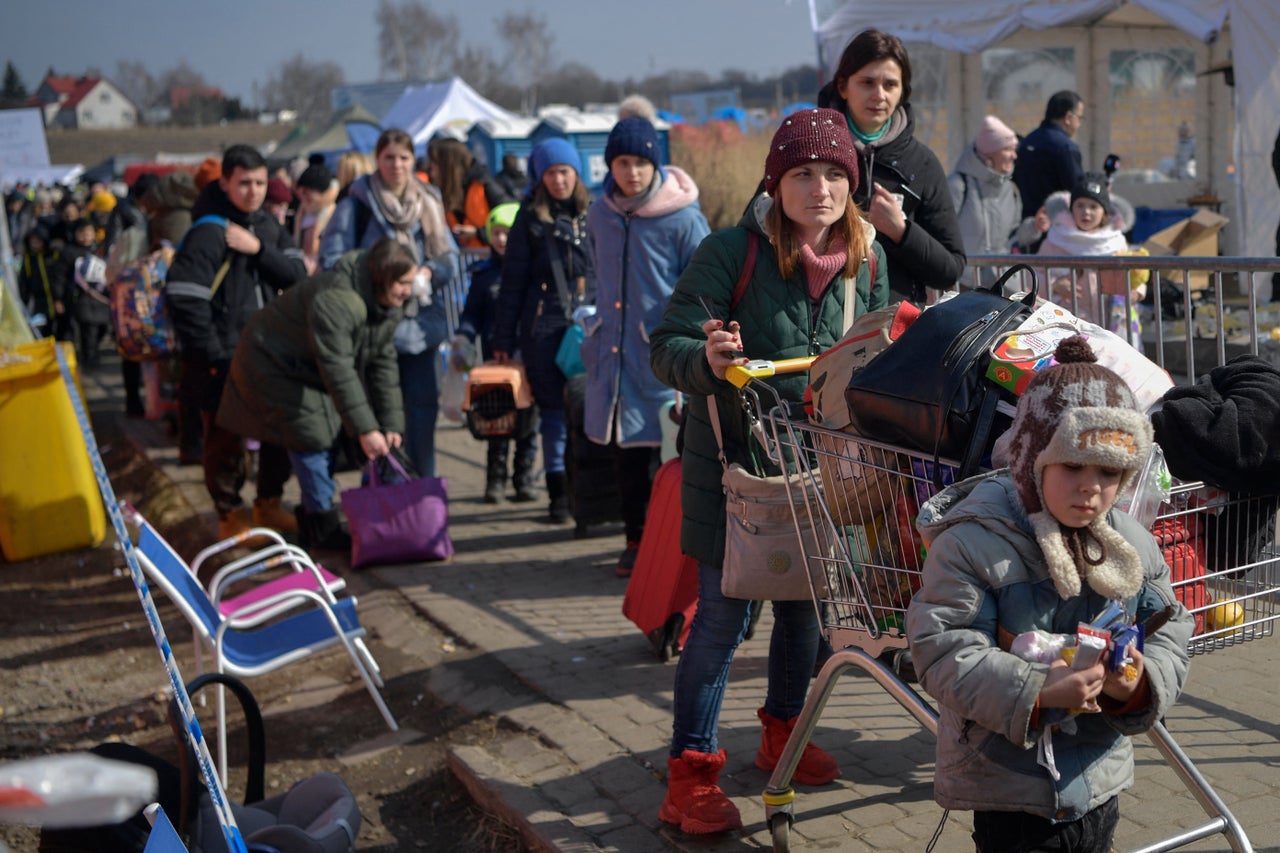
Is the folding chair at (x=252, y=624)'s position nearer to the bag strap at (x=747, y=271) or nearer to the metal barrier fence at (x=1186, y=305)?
the bag strap at (x=747, y=271)

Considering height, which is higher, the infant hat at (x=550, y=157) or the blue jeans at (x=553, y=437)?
the infant hat at (x=550, y=157)

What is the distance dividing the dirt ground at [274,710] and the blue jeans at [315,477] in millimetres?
593

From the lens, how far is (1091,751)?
8.56 ft

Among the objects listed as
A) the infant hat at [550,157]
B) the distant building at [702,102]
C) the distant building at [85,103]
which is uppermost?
the distant building at [85,103]

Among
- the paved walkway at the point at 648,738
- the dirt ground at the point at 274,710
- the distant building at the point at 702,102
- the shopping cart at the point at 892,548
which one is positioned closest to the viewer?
the shopping cart at the point at 892,548

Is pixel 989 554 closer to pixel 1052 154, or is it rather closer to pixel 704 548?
pixel 704 548

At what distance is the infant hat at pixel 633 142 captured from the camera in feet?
20.2

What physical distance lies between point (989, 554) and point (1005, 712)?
0.98 feet

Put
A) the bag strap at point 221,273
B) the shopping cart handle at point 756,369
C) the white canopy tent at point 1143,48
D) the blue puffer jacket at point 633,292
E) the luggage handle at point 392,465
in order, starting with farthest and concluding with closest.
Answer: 1. the white canopy tent at point 1143,48
2. the bag strap at point 221,273
3. the luggage handle at point 392,465
4. the blue puffer jacket at point 633,292
5. the shopping cart handle at point 756,369

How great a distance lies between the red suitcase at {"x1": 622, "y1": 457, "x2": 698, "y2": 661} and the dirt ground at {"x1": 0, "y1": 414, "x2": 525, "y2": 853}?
0.79 metres

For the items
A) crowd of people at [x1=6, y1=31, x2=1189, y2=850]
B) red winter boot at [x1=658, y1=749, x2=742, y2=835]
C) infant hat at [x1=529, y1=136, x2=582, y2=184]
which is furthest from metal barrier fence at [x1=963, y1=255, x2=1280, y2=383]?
infant hat at [x1=529, y1=136, x2=582, y2=184]

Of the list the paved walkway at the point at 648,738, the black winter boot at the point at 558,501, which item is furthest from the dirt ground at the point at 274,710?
the black winter boot at the point at 558,501

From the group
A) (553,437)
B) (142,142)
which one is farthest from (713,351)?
(142,142)

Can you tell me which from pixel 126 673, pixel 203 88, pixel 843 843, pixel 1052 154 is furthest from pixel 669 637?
pixel 203 88
